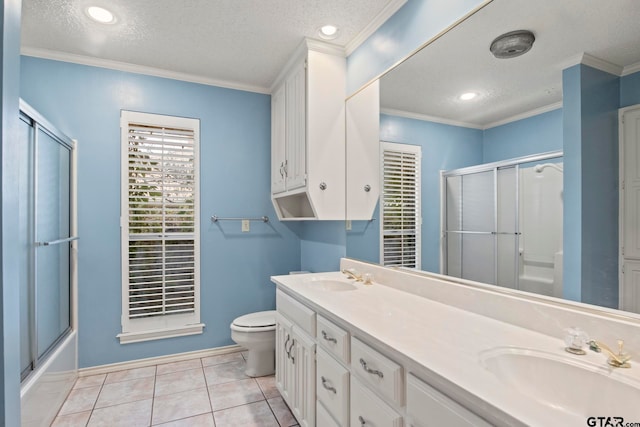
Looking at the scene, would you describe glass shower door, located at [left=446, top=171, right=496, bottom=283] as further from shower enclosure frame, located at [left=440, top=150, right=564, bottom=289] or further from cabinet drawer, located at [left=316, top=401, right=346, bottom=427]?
cabinet drawer, located at [left=316, top=401, right=346, bottom=427]

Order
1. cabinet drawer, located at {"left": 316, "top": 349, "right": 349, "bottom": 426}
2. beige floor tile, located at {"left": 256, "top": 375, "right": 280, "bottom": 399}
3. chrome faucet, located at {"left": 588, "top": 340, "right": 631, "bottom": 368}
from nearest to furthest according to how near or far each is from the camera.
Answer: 1. chrome faucet, located at {"left": 588, "top": 340, "right": 631, "bottom": 368}
2. cabinet drawer, located at {"left": 316, "top": 349, "right": 349, "bottom": 426}
3. beige floor tile, located at {"left": 256, "top": 375, "right": 280, "bottom": 399}

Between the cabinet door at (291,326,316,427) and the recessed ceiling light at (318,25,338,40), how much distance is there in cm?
197

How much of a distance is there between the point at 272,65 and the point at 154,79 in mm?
1042

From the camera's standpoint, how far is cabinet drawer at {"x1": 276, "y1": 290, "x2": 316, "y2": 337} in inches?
67.5

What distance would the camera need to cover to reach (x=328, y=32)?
229cm

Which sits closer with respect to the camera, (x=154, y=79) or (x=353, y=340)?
(x=353, y=340)

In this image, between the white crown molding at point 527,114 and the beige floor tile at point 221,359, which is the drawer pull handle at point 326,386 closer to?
the white crown molding at point 527,114

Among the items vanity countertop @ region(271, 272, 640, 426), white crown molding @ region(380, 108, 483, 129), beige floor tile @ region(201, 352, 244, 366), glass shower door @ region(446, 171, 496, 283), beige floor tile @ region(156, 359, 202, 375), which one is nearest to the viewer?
vanity countertop @ region(271, 272, 640, 426)

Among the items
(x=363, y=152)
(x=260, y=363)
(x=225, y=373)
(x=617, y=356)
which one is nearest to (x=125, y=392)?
(x=225, y=373)

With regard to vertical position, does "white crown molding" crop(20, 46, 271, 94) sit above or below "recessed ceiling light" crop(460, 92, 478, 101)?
above

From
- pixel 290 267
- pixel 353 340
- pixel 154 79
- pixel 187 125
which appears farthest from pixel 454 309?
pixel 154 79

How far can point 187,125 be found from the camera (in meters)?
2.95

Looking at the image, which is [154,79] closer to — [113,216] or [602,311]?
[113,216]

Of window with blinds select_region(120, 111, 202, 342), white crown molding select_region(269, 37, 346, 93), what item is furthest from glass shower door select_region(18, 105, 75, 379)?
white crown molding select_region(269, 37, 346, 93)
